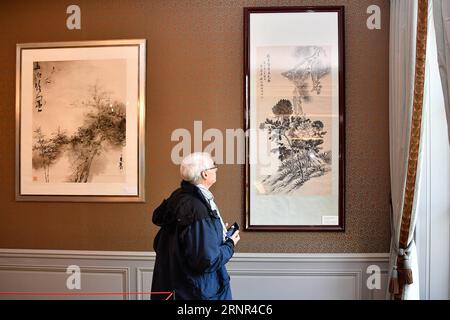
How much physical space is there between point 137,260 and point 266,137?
0.75m

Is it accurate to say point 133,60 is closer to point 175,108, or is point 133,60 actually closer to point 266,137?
point 175,108

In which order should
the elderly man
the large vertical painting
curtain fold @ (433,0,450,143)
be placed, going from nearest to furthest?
curtain fold @ (433,0,450,143) < the elderly man < the large vertical painting

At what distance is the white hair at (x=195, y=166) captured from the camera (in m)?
1.31

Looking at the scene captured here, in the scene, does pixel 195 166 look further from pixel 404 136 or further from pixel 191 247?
pixel 404 136

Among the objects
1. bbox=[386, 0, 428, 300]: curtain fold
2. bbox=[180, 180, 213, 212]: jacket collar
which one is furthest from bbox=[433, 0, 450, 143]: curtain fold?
bbox=[180, 180, 213, 212]: jacket collar

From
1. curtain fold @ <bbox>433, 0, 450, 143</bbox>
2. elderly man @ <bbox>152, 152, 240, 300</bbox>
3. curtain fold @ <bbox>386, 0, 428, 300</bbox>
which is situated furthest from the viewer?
curtain fold @ <bbox>386, 0, 428, 300</bbox>

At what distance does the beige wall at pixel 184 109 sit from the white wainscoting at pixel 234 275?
45 millimetres

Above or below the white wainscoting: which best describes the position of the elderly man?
above

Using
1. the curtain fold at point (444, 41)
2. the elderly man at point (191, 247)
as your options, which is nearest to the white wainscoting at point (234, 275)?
the elderly man at point (191, 247)

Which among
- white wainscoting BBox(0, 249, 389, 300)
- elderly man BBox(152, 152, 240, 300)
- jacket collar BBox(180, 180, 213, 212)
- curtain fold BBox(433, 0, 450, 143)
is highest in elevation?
curtain fold BBox(433, 0, 450, 143)

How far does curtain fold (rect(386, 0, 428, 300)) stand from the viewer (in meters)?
1.31

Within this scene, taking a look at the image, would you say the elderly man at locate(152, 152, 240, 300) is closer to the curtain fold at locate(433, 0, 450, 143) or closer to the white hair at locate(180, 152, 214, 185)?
the white hair at locate(180, 152, 214, 185)

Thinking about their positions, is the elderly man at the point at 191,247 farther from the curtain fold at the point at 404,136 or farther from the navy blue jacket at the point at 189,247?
the curtain fold at the point at 404,136
